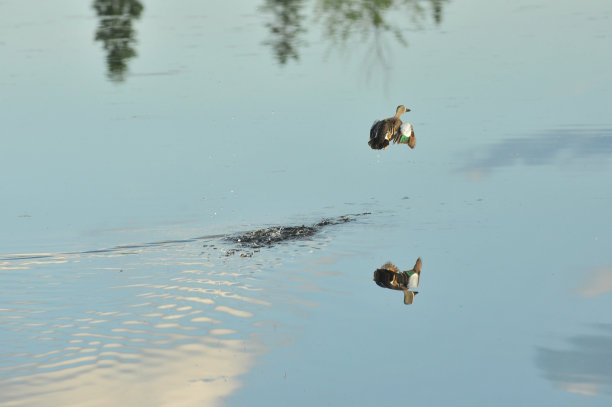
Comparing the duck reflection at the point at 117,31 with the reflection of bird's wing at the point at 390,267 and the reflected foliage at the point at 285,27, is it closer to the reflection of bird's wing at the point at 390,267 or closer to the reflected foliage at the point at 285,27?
the reflected foliage at the point at 285,27

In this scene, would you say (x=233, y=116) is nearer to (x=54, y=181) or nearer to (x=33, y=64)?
(x=54, y=181)

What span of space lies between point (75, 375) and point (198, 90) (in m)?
11.7

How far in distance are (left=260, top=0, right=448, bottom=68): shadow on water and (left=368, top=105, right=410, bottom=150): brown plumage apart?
8435mm

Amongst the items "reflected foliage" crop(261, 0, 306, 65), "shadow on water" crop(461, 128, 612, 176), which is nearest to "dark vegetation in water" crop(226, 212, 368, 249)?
"shadow on water" crop(461, 128, 612, 176)

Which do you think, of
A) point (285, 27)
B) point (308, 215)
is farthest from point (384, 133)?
point (285, 27)

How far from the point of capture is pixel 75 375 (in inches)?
370

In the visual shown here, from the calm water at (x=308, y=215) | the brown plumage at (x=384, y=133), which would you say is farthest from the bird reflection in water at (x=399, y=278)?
the brown plumage at (x=384, y=133)

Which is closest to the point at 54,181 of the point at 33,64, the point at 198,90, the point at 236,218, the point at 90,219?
the point at 90,219

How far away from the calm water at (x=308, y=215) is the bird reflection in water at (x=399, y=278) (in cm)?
13

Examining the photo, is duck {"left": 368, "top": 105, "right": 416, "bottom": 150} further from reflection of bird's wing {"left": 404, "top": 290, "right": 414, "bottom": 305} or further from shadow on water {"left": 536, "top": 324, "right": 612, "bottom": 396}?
shadow on water {"left": 536, "top": 324, "right": 612, "bottom": 396}

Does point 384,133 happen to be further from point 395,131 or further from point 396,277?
point 396,277

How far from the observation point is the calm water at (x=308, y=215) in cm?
942

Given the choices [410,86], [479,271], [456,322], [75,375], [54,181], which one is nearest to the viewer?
[75,375]

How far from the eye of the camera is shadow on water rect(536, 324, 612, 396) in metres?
8.84
